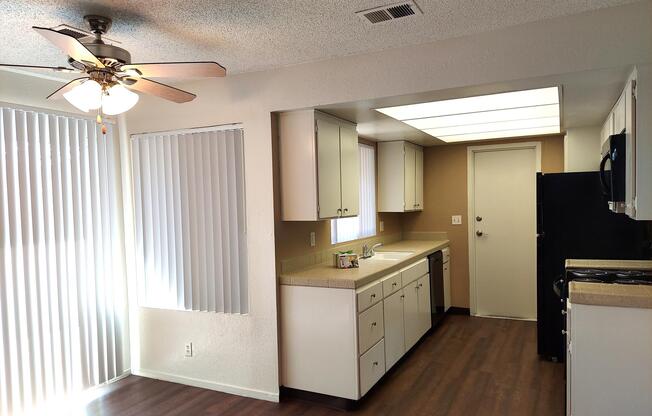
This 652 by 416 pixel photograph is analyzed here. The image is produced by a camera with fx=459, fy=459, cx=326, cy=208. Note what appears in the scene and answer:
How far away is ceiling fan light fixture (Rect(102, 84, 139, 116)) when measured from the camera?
2.26m

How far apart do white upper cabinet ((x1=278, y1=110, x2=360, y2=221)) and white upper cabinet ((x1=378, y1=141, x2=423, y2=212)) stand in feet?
5.79

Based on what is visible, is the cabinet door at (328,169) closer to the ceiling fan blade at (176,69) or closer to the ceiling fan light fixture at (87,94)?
the ceiling fan blade at (176,69)

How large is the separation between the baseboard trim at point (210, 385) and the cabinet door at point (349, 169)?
155 centimetres

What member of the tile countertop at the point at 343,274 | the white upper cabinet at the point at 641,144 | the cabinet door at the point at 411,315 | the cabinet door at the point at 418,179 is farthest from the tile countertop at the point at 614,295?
the cabinet door at the point at 418,179

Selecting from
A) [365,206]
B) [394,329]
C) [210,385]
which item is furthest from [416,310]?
[210,385]

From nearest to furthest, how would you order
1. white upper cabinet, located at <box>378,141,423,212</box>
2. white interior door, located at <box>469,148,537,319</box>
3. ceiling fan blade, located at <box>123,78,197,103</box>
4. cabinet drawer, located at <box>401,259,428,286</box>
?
ceiling fan blade, located at <box>123,78,197,103</box>
cabinet drawer, located at <box>401,259,428,286</box>
white upper cabinet, located at <box>378,141,423,212</box>
white interior door, located at <box>469,148,537,319</box>

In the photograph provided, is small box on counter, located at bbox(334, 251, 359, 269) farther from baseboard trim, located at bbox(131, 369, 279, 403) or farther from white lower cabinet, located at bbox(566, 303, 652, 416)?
white lower cabinet, located at bbox(566, 303, 652, 416)

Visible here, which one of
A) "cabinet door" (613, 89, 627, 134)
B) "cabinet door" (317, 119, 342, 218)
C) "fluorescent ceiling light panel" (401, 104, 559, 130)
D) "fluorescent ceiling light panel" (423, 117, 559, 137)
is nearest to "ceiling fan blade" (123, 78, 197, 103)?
"cabinet door" (317, 119, 342, 218)

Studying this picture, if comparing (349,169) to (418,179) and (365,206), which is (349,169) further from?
(418,179)

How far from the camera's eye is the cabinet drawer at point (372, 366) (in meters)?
3.31

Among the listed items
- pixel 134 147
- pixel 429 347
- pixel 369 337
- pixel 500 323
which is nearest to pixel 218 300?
pixel 369 337

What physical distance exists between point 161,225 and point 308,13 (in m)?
2.32

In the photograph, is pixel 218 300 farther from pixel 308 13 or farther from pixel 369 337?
pixel 308 13

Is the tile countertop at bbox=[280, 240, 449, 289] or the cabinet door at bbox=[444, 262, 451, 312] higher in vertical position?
the tile countertop at bbox=[280, 240, 449, 289]
